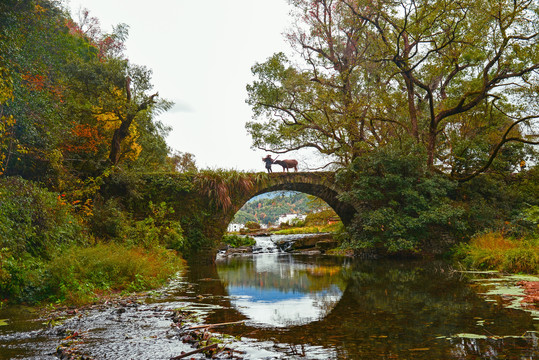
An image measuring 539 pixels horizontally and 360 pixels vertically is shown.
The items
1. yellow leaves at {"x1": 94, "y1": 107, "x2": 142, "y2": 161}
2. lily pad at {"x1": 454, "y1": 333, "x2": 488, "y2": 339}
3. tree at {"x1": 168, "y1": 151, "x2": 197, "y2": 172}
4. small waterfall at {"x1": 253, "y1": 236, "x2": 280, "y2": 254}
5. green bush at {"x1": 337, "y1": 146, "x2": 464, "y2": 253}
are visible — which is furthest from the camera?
tree at {"x1": 168, "y1": 151, "x2": 197, "y2": 172}

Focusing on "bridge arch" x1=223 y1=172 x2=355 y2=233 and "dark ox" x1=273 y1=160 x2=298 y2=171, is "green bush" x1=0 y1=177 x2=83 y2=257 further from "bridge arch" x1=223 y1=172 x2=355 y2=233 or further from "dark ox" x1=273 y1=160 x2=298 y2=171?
"dark ox" x1=273 y1=160 x2=298 y2=171

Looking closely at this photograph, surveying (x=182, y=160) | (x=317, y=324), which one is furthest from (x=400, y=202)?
(x=182, y=160)

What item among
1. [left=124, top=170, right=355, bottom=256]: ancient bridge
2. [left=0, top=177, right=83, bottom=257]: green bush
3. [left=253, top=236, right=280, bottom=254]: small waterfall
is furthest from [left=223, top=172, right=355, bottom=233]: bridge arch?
[left=0, top=177, right=83, bottom=257]: green bush

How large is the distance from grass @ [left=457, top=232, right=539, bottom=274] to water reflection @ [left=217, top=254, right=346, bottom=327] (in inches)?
145

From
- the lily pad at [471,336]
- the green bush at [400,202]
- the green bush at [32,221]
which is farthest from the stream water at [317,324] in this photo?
the green bush at [400,202]

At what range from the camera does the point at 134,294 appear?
6359 millimetres

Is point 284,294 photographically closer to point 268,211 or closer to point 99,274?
point 99,274

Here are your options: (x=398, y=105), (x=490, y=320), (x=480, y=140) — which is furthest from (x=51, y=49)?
(x=480, y=140)

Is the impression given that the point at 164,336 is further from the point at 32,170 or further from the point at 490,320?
the point at 32,170

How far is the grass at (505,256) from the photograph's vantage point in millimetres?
8266

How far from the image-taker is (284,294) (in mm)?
6820

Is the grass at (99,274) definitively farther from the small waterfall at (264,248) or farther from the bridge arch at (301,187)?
the small waterfall at (264,248)

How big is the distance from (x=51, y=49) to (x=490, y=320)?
11720mm

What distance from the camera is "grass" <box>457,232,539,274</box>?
827 cm
